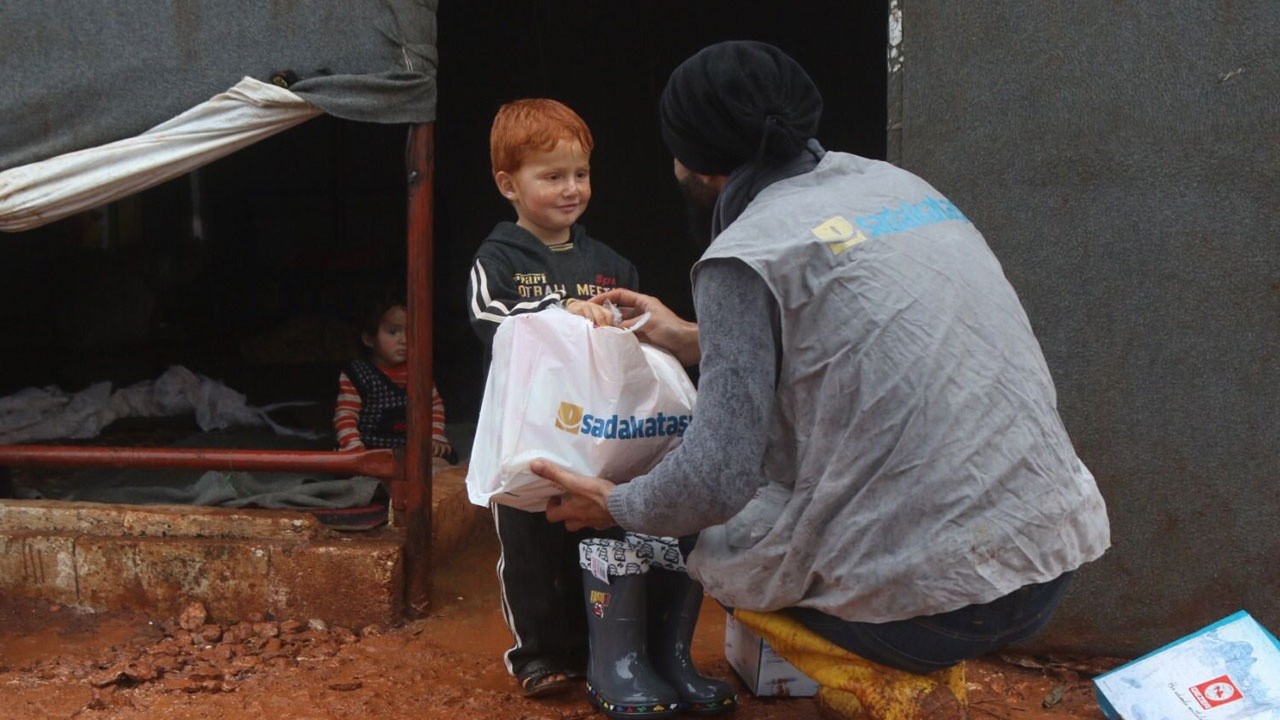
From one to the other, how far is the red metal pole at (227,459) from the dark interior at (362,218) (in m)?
2.60

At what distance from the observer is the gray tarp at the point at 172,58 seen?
3.49m

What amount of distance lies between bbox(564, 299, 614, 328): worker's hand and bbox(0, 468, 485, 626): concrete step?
4.68 ft

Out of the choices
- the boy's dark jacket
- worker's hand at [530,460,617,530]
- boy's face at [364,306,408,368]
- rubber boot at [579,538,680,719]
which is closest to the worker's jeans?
worker's hand at [530,460,617,530]

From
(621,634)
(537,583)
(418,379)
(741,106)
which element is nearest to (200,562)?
(418,379)

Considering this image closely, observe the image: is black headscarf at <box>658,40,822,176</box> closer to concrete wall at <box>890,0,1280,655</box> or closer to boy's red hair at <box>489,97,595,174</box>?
boy's red hair at <box>489,97,595,174</box>

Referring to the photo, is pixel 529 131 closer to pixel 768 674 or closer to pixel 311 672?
pixel 768 674

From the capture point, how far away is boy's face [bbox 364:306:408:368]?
493 cm

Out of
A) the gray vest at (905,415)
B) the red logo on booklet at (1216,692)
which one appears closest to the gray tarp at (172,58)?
the gray vest at (905,415)

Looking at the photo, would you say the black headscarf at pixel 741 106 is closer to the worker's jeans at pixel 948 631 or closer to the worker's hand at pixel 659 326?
the worker's hand at pixel 659 326

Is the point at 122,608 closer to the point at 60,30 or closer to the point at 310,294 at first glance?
the point at 60,30

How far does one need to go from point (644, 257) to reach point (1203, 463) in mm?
4569

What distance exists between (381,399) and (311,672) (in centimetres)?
162

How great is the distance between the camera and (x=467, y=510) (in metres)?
4.32

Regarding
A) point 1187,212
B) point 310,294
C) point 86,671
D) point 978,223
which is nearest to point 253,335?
point 310,294
